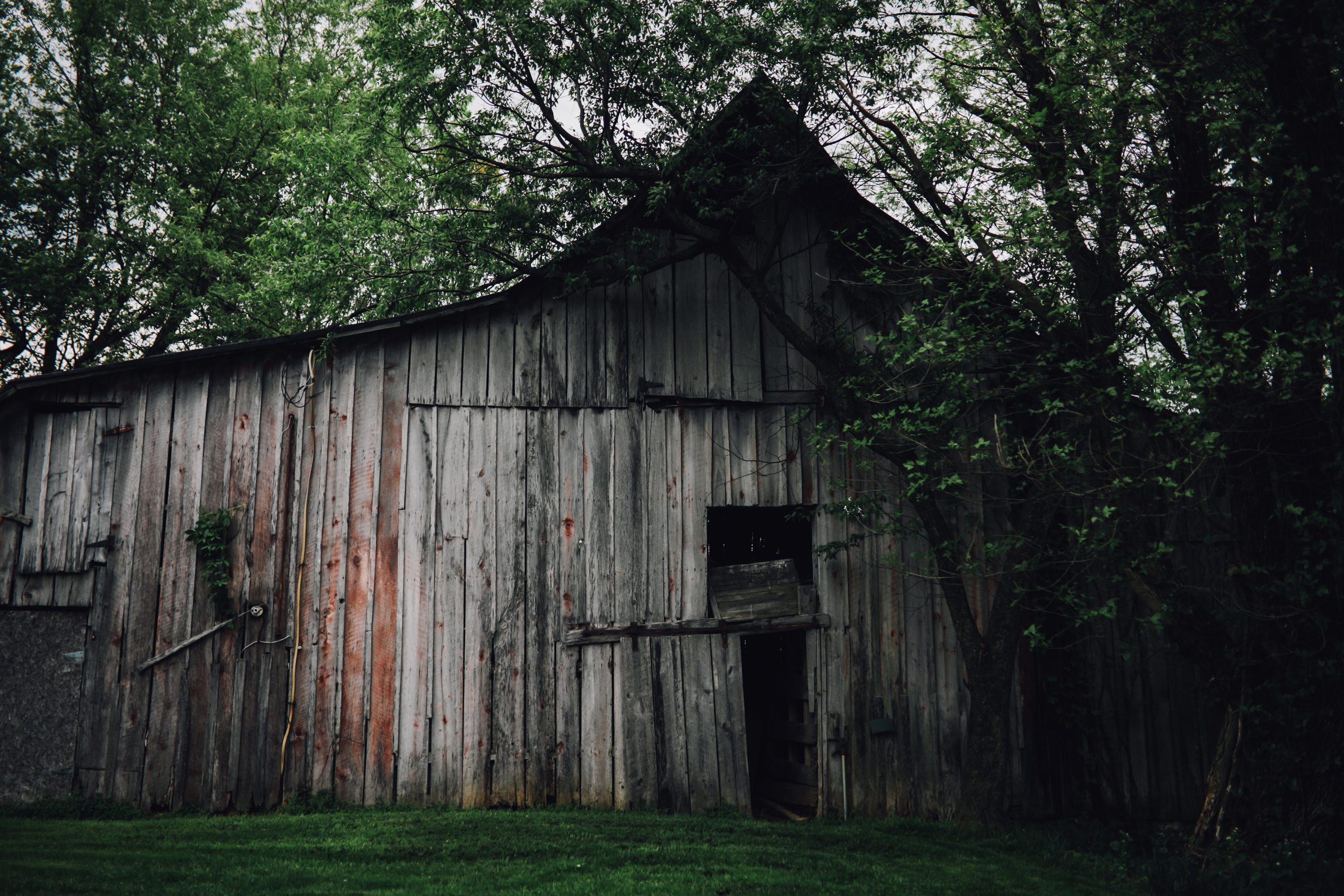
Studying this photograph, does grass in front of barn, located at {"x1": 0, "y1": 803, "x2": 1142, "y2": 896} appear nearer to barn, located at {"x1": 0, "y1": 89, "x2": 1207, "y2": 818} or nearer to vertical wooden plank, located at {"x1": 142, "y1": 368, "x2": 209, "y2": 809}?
vertical wooden plank, located at {"x1": 142, "y1": 368, "x2": 209, "y2": 809}

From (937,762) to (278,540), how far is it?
23.1ft

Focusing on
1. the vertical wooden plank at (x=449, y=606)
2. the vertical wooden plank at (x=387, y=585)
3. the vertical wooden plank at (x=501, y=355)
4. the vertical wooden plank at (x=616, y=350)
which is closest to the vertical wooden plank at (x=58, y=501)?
the vertical wooden plank at (x=387, y=585)

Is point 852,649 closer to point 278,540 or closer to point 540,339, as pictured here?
point 540,339

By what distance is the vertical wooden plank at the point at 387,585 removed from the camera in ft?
27.9

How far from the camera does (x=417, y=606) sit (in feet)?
28.9

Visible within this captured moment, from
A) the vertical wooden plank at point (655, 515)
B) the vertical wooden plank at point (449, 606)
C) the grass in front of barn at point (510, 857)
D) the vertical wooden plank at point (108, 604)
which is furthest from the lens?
the vertical wooden plank at point (655, 515)

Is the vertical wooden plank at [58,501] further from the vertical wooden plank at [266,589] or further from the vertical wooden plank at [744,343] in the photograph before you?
the vertical wooden plank at [744,343]

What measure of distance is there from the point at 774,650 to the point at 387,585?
5.10 m

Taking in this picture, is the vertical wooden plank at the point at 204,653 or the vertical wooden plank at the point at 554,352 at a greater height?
the vertical wooden plank at the point at 554,352

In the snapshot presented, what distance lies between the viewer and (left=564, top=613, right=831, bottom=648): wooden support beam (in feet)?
30.0

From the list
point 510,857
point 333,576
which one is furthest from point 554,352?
point 510,857

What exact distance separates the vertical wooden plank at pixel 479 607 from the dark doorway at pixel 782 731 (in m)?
2.80

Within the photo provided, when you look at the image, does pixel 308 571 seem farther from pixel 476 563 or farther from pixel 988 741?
pixel 988 741

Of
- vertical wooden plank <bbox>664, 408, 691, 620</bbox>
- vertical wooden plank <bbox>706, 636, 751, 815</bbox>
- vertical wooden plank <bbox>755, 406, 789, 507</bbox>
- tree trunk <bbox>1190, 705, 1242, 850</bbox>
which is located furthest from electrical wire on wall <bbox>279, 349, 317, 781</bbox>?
tree trunk <bbox>1190, 705, 1242, 850</bbox>
